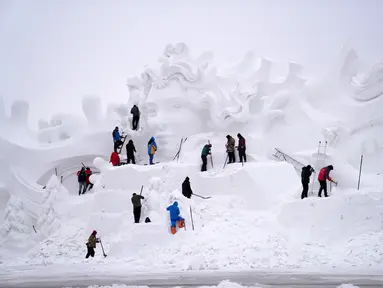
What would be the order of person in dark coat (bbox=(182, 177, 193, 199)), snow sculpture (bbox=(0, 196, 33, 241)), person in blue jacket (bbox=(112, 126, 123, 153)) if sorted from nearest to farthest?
person in dark coat (bbox=(182, 177, 193, 199)), snow sculpture (bbox=(0, 196, 33, 241)), person in blue jacket (bbox=(112, 126, 123, 153))

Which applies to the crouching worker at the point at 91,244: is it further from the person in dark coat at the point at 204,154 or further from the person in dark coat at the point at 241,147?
the person in dark coat at the point at 241,147

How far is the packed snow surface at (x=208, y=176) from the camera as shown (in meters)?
14.8

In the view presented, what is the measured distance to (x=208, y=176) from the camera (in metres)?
19.1

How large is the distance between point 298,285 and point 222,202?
7.39 metres

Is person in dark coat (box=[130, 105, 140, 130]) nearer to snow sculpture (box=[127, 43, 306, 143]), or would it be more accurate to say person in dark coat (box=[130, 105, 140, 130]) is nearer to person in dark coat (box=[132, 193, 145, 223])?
snow sculpture (box=[127, 43, 306, 143])

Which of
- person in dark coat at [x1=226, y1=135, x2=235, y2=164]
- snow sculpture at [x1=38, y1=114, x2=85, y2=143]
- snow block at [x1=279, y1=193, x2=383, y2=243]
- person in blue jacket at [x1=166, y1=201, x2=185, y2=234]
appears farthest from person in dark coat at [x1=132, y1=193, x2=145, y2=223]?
snow sculpture at [x1=38, y1=114, x2=85, y2=143]

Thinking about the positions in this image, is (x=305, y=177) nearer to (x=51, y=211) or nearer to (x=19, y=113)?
(x=51, y=211)

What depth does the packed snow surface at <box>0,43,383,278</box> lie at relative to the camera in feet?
48.6

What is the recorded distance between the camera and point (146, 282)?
11992mm

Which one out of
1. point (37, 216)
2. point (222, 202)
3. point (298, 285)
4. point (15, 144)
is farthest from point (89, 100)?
point (298, 285)

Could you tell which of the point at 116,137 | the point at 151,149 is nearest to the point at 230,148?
the point at 151,149

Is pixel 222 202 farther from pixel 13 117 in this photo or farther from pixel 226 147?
pixel 13 117

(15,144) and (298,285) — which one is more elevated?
(15,144)

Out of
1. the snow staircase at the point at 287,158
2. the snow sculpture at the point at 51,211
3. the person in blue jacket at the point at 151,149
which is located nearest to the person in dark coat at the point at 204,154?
the person in blue jacket at the point at 151,149
